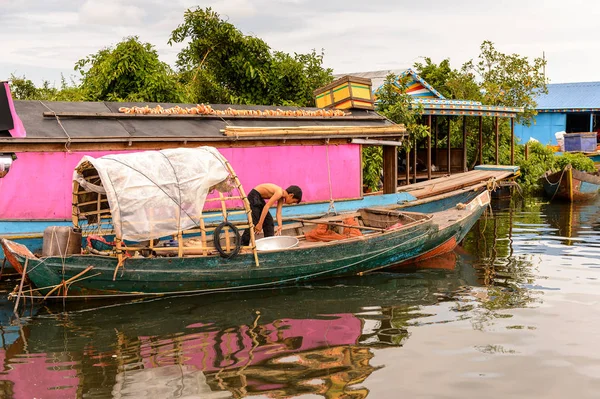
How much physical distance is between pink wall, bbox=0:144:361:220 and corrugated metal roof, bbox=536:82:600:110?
23.0m

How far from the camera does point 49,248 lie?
359 inches

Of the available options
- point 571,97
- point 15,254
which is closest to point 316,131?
point 15,254

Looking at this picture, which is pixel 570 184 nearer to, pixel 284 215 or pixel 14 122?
pixel 284 215

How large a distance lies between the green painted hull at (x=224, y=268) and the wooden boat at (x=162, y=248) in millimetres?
14

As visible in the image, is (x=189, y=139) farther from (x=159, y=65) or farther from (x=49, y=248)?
(x=159, y=65)

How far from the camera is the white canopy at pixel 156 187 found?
8.70 metres

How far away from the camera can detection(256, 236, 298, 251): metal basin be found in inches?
415

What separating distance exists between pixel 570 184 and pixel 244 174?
46.3 ft

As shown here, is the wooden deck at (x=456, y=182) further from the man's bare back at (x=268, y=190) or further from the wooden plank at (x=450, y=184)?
the man's bare back at (x=268, y=190)

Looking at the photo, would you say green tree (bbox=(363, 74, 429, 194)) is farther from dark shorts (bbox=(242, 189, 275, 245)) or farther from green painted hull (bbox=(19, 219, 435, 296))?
dark shorts (bbox=(242, 189, 275, 245))

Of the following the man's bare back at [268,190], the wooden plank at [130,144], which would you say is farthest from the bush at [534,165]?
the man's bare back at [268,190]

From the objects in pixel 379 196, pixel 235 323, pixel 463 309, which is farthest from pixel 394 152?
pixel 235 323

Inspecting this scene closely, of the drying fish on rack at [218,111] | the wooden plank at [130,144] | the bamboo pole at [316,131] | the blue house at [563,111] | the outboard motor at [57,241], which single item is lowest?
the outboard motor at [57,241]

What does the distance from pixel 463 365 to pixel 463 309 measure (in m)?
2.31
